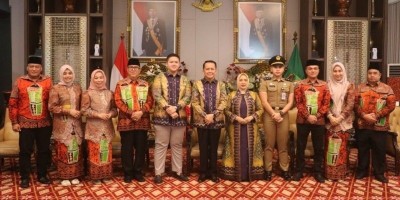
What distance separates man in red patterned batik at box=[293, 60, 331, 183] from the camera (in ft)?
13.7

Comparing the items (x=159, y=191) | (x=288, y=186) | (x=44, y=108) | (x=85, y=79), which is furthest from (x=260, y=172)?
(x=85, y=79)

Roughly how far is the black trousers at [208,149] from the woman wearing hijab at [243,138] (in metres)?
0.15

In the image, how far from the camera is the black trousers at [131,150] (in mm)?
4148

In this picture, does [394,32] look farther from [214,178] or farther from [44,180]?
[44,180]

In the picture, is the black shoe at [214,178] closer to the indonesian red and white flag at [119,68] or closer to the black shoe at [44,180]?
the black shoe at [44,180]

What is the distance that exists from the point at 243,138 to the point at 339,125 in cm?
107

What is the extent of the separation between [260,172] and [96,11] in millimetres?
3690

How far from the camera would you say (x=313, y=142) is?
4297 mm

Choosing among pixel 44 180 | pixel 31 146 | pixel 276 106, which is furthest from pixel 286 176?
pixel 31 146

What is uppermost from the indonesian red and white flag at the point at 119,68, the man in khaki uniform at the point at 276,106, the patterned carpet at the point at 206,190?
the indonesian red and white flag at the point at 119,68

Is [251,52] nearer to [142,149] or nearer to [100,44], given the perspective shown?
[100,44]

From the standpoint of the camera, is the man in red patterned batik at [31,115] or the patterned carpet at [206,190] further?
the man in red patterned batik at [31,115]

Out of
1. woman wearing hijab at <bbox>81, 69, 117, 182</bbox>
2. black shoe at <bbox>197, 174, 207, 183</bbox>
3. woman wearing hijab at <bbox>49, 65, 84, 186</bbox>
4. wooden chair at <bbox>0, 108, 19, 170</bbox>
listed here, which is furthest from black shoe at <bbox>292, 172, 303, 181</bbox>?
wooden chair at <bbox>0, 108, 19, 170</bbox>

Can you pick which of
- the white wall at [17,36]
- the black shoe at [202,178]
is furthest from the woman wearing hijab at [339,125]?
the white wall at [17,36]
